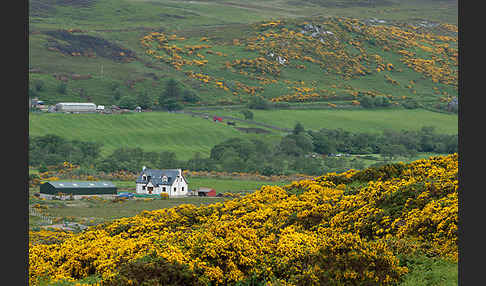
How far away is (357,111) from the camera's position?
16612 cm

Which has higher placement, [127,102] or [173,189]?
[127,102]

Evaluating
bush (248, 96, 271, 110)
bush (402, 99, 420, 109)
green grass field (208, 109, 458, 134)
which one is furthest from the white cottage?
bush (402, 99, 420, 109)

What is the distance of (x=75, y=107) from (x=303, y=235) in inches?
5343

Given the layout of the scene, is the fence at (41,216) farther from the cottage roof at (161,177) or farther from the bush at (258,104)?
the bush at (258,104)

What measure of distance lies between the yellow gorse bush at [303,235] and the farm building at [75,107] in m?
121

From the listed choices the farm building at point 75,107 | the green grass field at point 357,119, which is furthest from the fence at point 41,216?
the green grass field at point 357,119

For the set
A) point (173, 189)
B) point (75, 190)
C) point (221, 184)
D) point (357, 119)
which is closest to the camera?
point (75, 190)

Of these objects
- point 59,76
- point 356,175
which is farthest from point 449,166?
point 59,76

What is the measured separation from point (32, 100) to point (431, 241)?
14565 centimetres

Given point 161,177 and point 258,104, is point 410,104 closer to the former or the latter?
point 258,104

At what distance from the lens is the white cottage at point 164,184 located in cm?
8212

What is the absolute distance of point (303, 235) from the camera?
19531mm

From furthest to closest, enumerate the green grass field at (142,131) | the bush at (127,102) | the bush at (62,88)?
the bush at (62,88)
the bush at (127,102)
the green grass field at (142,131)

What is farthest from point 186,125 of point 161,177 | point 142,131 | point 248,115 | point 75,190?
point 75,190
